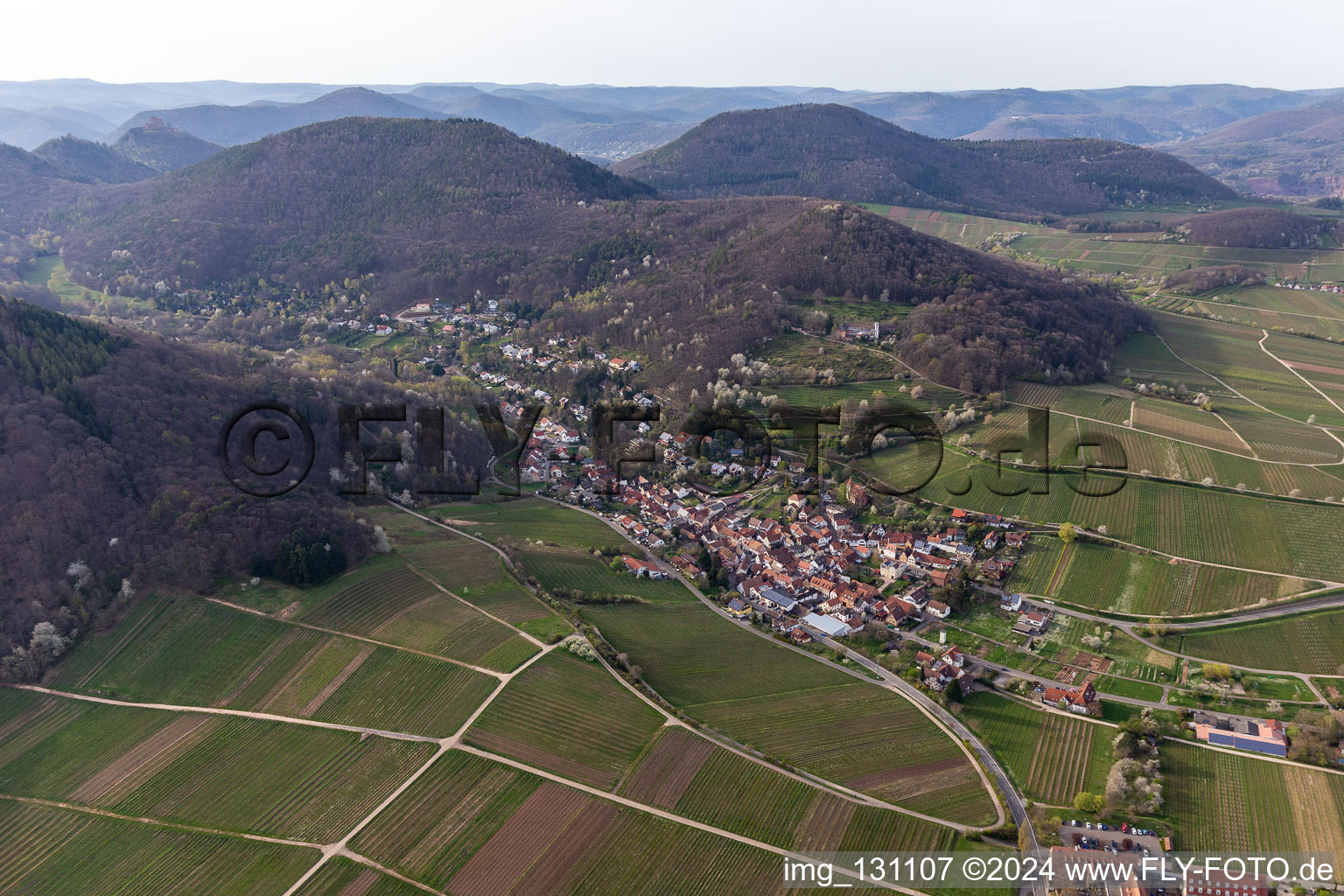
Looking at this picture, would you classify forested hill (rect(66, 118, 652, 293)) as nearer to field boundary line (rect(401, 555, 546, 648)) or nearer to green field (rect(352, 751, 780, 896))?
field boundary line (rect(401, 555, 546, 648))

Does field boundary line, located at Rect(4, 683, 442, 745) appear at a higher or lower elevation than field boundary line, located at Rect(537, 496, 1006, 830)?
higher

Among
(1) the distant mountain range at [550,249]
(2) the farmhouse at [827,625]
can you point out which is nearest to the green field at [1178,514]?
(2) the farmhouse at [827,625]

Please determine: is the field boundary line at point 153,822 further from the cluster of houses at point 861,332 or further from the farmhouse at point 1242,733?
the cluster of houses at point 861,332

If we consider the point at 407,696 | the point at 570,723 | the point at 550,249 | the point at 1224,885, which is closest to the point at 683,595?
the point at 570,723

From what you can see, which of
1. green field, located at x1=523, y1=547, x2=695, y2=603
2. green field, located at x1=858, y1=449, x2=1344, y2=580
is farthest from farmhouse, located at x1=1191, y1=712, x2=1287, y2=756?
green field, located at x1=523, y1=547, x2=695, y2=603

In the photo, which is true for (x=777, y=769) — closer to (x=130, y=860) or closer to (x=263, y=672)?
(x=130, y=860)

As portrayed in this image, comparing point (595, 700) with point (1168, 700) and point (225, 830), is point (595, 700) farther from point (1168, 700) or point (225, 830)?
point (1168, 700)
